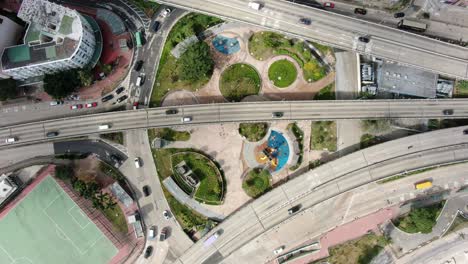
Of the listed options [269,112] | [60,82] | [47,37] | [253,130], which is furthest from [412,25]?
[47,37]

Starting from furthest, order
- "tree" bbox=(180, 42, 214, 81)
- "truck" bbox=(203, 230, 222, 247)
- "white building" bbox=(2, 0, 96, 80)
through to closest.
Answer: "truck" bbox=(203, 230, 222, 247) < "tree" bbox=(180, 42, 214, 81) < "white building" bbox=(2, 0, 96, 80)

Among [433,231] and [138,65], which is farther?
[138,65]

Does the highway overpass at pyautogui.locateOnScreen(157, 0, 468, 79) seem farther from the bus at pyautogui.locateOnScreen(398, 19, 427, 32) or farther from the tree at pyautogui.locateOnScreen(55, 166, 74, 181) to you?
the tree at pyautogui.locateOnScreen(55, 166, 74, 181)

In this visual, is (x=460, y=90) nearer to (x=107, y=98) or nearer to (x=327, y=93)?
(x=327, y=93)

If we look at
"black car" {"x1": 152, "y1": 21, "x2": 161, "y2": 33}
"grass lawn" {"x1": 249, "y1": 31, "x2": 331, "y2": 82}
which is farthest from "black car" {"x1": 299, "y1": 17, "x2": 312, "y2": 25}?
"black car" {"x1": 152, "y1": 21, "x2": 161, "y2": 33}

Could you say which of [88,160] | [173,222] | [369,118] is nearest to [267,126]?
[369,118]

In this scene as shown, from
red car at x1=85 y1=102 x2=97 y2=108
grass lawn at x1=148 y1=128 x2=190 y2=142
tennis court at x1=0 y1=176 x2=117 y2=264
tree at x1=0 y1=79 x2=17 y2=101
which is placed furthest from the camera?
red car at x1=85 y1=102 x2=97 y2=108

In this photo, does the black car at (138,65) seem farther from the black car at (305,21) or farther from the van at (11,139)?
the black car at (305,21)
